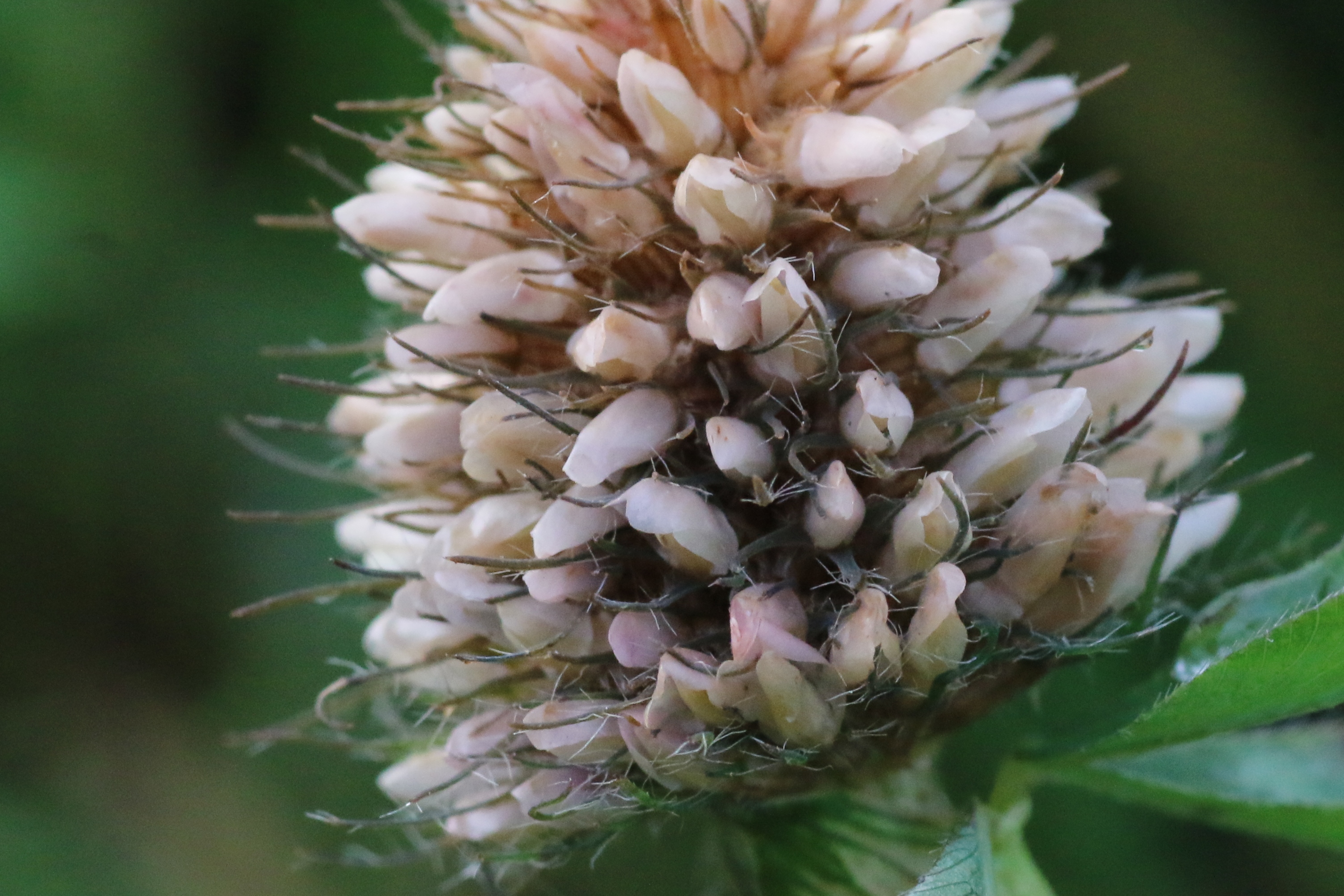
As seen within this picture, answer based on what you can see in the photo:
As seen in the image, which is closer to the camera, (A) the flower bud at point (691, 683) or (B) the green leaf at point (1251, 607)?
(A) the flower bud at point (691, 683)

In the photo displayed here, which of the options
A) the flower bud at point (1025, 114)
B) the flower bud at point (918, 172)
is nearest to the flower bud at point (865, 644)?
the flower bud at point (918, 172)

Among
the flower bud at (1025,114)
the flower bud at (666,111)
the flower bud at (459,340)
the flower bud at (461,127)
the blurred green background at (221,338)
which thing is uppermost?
the flower bud at (1025,114)

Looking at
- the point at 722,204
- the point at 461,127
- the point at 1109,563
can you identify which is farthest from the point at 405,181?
the point at 1109,563

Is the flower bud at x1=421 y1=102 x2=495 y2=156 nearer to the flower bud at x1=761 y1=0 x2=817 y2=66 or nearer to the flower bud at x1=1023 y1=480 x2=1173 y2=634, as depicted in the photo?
the flower bud at x1=761 y1=0 x2=817 y2=66

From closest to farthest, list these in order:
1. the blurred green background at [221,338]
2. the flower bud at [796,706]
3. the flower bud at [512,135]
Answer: the flower bud at [796,706] → the flower bud at [512,135] → the blurred green background at [221,338]

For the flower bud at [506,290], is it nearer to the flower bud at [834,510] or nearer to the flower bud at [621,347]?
the flower bud at [621,347]

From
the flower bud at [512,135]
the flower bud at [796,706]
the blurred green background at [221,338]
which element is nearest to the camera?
the flower bud at [796,706]

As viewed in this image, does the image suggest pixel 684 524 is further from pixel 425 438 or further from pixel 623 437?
pixel 425 438

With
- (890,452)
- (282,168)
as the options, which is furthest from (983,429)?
(282,168)
